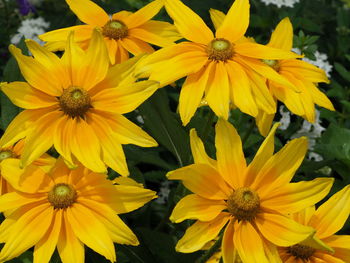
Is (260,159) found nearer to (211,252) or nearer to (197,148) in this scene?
(197,148)

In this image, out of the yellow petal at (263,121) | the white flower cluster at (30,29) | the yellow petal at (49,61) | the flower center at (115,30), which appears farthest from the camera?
the white flower cluster at (30,29)

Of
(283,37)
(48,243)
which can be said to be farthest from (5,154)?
(283,37)

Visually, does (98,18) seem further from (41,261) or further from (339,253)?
(339,253)

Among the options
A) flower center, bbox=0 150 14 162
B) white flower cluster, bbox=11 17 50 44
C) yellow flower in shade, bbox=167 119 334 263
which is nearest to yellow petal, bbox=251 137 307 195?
yellow flower in shade, bbox=167 119 334 263

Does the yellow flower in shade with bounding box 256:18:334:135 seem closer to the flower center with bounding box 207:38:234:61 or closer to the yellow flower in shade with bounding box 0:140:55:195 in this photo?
the flower center with bounding box 207:38:234:61

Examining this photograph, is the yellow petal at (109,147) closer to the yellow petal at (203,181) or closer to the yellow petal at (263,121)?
the yellow petal at (203,181)

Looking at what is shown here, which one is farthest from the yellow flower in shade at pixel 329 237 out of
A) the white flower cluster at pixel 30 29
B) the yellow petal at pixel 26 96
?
the white flower cluster at pixel 30 29
